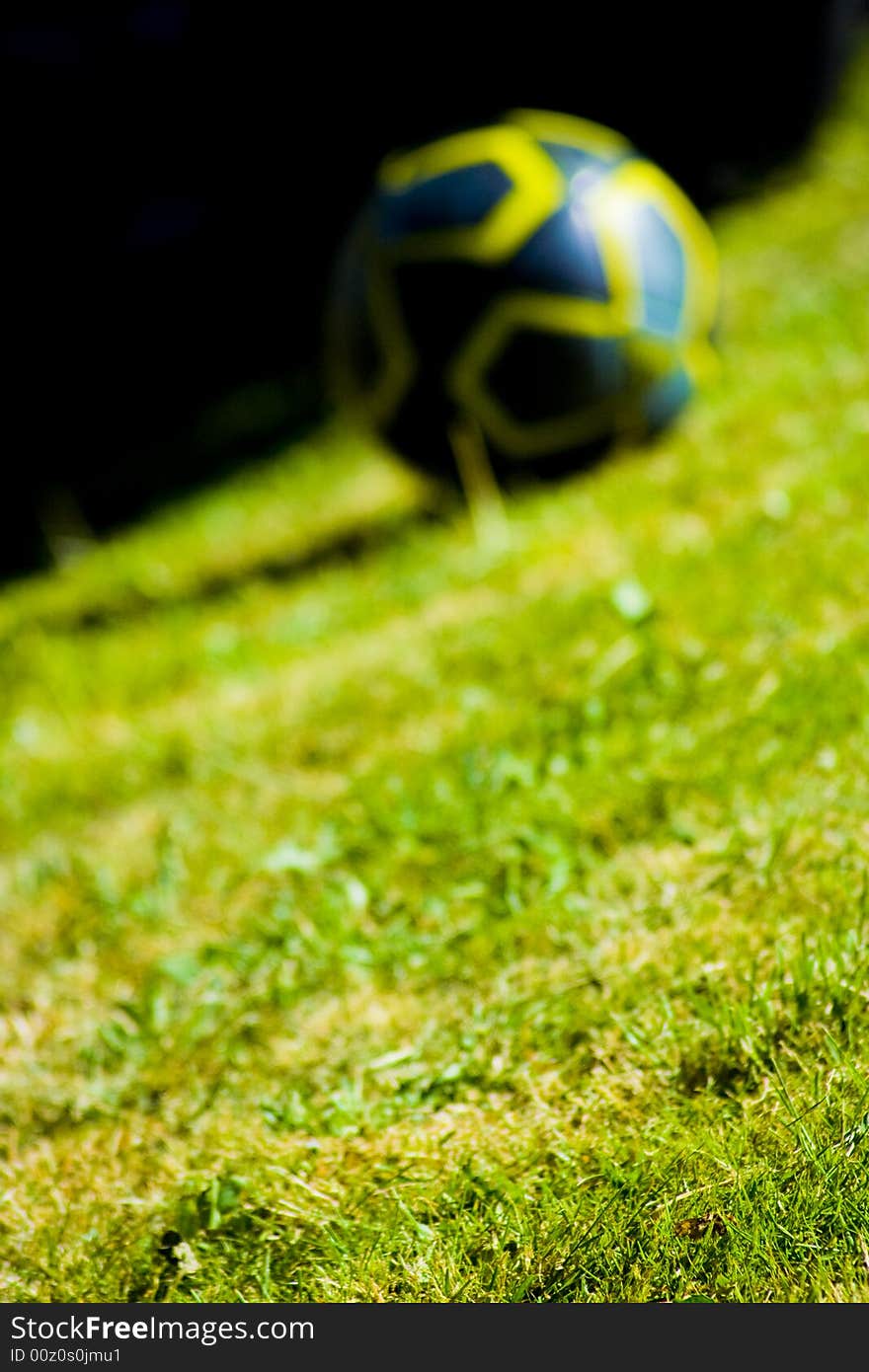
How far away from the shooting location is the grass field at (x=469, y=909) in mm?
1945

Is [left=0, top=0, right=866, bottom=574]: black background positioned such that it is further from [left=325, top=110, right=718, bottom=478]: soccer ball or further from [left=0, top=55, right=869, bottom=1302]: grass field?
[left=0, top=55, right=869, bottom=1302]: grass field

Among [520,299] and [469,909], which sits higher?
[520,299]

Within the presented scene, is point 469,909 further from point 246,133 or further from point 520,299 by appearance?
point 246,133

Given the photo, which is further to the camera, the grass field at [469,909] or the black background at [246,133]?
the black background at [246,133]

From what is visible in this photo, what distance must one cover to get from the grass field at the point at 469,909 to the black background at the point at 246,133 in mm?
3141

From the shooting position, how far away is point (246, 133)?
808cm

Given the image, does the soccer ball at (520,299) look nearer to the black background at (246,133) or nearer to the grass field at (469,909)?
the grass field at (469,909)

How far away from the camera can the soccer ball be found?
3.96 metres

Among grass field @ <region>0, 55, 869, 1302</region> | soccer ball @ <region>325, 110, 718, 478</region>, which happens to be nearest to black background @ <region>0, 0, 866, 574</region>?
soccer ball @ <region>325, 110, 718, 478</region>

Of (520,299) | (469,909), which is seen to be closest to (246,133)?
(520,299)

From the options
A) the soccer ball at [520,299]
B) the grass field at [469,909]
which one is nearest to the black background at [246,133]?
the soccer ball at [520,299]

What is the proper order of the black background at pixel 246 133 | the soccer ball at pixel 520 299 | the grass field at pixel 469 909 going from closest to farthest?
1. the grass field at pixel 469 909
2. the soccer ball at pixel 520 299
3. the black background at pixel 246 133

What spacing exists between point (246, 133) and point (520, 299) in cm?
493
